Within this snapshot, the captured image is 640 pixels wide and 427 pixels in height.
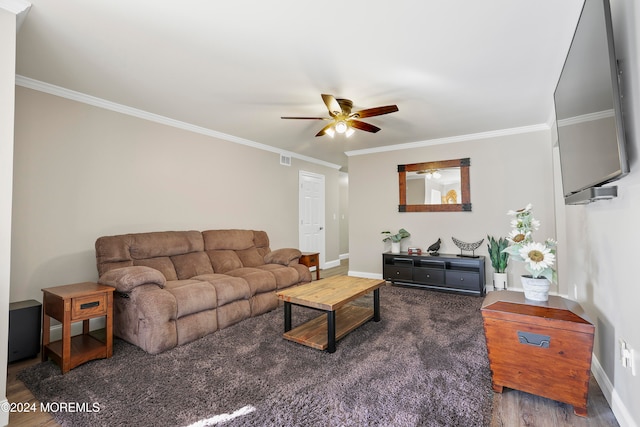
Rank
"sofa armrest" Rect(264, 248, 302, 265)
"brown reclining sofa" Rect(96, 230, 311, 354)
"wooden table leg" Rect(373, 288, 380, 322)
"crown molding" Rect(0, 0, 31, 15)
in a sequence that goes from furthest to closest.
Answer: "sofa armrest" Rect(264, 248, 302, 265) → "wooden table leg" Rect(373, 288, 380, 322) → "brown reclining sofa" Rect(96, 230, 311, 354) → "crown molding" Rect(0, 0, 31, 15)

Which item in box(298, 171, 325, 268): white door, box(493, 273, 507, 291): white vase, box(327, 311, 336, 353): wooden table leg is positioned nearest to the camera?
box(327, 311, 336, 353): wooden table leg

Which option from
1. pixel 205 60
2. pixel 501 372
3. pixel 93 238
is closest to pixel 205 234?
pixel 93 238

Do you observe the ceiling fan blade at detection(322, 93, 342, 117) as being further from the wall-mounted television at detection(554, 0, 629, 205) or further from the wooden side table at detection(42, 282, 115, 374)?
the wooden side table at detection(42, 282, 115, 374)

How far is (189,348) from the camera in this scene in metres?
2.67

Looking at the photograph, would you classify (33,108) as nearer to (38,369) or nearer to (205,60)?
(205,60)

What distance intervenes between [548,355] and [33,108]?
4.51 m

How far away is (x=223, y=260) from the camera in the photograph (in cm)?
396

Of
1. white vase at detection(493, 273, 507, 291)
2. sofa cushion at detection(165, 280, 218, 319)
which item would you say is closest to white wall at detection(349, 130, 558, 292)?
white vase at detection(493, 273, 507, 291)

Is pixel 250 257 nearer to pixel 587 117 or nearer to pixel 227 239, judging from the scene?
pixel 227 239

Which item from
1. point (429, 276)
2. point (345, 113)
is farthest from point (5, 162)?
point (429, 276)

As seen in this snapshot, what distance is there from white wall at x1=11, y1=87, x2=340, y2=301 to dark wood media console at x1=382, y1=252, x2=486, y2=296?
2.51 metres

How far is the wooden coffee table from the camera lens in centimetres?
253

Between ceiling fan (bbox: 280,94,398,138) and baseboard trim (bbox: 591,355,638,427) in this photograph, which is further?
ceiling fan (bbox: 280,94,398,138)

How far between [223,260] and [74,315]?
177 cm
